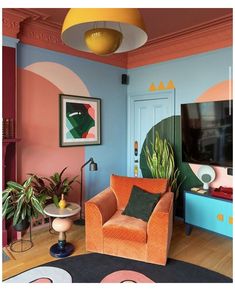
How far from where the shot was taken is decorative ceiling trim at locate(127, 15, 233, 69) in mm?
3072

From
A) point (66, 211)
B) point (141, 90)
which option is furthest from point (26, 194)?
point (141, 90)

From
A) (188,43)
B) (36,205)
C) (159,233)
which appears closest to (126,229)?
(159,233)

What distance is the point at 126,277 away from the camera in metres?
2.21

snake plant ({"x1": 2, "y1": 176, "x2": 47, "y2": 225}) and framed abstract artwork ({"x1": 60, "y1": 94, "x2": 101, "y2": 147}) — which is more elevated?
framed abstract artwork ({"x1": 60, "y1": 94, "x2": 101, "y2": 147})

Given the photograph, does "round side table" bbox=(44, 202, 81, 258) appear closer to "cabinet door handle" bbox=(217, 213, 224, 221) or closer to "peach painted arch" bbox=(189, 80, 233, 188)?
"cabinet door handle" bbox=(217, 213, 224, 221)

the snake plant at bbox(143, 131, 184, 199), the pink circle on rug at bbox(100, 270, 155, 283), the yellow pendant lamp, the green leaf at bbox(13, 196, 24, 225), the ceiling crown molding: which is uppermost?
the ceiling crown molding

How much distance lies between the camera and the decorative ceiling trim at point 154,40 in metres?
2.78

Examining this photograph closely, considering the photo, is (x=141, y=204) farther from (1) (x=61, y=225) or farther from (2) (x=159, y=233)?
(1) (x=61, y=225)

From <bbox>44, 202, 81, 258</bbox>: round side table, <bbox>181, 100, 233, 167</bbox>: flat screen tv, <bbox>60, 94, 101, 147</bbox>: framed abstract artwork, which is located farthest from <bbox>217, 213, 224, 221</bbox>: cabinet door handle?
<bbox>60, 94, 101, 147</bbox>: framed abstract artwork

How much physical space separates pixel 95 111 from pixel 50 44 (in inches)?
44.1

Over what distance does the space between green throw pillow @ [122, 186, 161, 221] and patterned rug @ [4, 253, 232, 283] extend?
47 cm

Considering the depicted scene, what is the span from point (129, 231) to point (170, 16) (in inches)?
98.0

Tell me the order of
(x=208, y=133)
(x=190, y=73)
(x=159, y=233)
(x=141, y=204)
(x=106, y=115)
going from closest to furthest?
(x=159, y=233) < (x=141, y=204) < (x=208, y=133) < (x=190, y=73) < (x=106, y=115)

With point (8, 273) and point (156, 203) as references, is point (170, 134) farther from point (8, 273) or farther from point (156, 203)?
point (8, 273)
